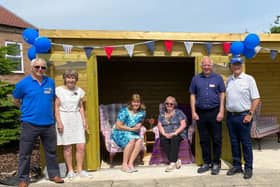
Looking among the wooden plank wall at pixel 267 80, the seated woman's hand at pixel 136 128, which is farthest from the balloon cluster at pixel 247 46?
the wooden plank wall at pixel 267 80

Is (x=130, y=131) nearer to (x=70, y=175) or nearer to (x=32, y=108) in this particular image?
(x=70, y=175)

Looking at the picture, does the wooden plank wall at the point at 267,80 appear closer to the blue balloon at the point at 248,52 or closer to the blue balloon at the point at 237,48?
the blue balloon at the point at 248,52

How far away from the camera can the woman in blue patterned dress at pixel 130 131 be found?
17.3 feet

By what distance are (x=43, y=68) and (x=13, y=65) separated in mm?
3424

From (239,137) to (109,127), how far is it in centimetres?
225

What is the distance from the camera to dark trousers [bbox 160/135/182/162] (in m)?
5.26

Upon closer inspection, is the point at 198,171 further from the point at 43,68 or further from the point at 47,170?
the point at 43,68

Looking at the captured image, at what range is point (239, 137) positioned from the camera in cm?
468

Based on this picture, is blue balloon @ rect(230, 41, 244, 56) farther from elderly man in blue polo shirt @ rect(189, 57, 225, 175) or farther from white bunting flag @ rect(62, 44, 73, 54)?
white bunting flag @ rect(62, 44, 73, 54)

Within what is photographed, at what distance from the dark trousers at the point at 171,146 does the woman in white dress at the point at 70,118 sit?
1.19 metres

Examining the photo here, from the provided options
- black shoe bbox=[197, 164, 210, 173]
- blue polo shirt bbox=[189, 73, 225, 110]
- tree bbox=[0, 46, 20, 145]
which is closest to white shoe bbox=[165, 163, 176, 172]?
black shoe bbox=[197, 164, 210, 173]

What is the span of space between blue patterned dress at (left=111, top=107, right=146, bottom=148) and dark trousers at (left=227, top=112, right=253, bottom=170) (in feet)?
4.56

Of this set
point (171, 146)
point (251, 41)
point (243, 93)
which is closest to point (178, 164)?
point (171, 146)

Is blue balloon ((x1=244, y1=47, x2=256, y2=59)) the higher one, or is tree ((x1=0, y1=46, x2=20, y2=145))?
blue balloon ((x1=244, y1=47, x2=256, y2=59))
